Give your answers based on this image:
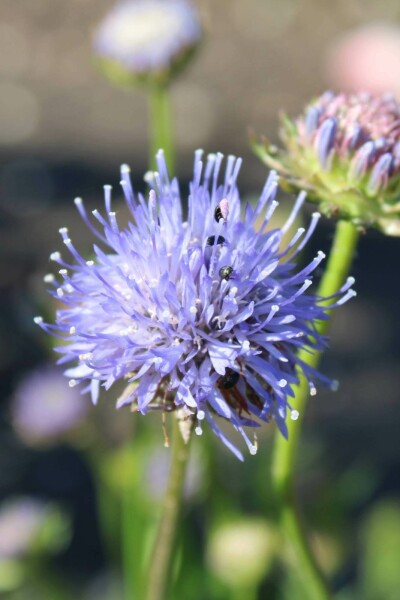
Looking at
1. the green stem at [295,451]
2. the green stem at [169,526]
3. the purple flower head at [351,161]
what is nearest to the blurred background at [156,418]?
the green stem at [295,451]

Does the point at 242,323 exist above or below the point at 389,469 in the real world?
above

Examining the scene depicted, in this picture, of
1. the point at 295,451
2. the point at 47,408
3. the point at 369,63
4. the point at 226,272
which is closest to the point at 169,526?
the point at 295,451

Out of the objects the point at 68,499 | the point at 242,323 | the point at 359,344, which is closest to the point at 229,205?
the point at 242,323

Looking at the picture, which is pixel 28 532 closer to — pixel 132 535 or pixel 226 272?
pixel 132 535

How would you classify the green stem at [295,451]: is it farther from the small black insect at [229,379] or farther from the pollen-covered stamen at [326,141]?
the small black insect at [229,379]

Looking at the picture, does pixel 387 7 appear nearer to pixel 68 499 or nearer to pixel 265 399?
pixel 68 499

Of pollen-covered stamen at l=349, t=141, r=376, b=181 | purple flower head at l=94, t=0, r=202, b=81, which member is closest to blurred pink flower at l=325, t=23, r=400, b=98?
purple flower head at l=94, t=0, r=202, b=81
